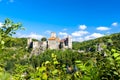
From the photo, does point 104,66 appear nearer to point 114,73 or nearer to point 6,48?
point 114,73

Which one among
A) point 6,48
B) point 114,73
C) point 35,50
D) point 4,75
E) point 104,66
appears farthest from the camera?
point 35,50

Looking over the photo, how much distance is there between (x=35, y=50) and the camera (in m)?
170

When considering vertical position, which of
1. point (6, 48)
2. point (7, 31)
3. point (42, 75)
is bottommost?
point (42, 75)

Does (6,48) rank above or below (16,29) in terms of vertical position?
below

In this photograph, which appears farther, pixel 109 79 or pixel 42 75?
pixel 42 75

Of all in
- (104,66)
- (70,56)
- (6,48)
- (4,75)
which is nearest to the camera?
(4,75)

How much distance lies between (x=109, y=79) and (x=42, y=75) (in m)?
1.75

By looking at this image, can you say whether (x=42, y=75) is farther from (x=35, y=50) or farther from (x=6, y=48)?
(x=35, y=50)

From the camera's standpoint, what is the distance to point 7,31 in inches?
152

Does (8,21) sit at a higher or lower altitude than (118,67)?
higher

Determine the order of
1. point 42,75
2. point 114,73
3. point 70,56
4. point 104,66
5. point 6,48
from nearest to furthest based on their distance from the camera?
point 114,73
point 104,66
point 6,48
point 42,75
point 70,56

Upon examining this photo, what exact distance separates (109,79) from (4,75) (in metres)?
1.08

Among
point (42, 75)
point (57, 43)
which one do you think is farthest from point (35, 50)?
point (42, 75)

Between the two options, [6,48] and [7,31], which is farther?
[7,31]
